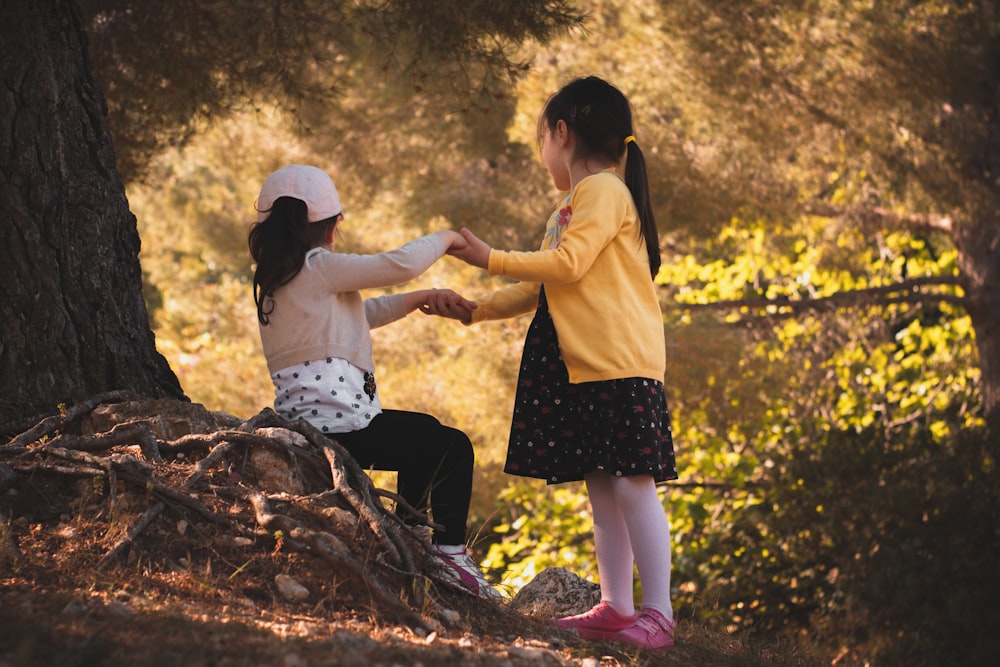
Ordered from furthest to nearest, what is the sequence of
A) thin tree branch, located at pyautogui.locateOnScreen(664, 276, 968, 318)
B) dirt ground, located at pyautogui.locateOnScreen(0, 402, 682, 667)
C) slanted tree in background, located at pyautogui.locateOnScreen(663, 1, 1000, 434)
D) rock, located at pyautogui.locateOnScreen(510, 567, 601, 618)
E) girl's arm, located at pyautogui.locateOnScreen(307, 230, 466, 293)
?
thin tree branch, located at pyautogui.locateOnScreen(664, 276, 968, 318) < slanted tree in background, located at pyautogui.locateOnScreen(663, 1, 1000, 434) < rock, located at pyautogui.locateOnScreen(510, 567, 601, 618) < girl's arm, located at pyautogui.locateOnScreen(307, 230, 466, 293) < dirt ground, located at pyautogui.locateOnScreen(0, 402, 682, 667)

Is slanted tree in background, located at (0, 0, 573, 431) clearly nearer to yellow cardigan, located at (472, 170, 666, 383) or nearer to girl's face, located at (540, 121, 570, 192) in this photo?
yellow cardigan, located at (472, 170, 666, 383)

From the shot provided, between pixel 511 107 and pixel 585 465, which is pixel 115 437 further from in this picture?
pixel 511 107

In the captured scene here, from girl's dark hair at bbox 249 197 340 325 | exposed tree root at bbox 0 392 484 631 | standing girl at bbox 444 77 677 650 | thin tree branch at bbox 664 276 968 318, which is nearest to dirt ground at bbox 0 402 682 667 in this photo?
exposed tree root at bbox 0 392 484 631

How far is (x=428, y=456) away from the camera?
3.00 meters

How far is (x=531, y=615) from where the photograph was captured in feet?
9.78

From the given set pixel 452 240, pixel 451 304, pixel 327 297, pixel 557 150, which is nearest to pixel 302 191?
pixel 327 297

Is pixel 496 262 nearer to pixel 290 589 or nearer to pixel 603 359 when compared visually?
pixel 603 359

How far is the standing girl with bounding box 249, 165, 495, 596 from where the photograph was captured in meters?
2.99

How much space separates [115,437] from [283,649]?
101 cm

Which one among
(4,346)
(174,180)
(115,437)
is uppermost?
(174,180)

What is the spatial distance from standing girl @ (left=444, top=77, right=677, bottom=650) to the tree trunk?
1070 millimetres

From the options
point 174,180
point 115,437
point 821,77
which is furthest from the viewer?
point 174,180

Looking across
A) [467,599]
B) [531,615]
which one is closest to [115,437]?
[467,599]

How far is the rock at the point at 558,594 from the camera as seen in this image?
337 cm
